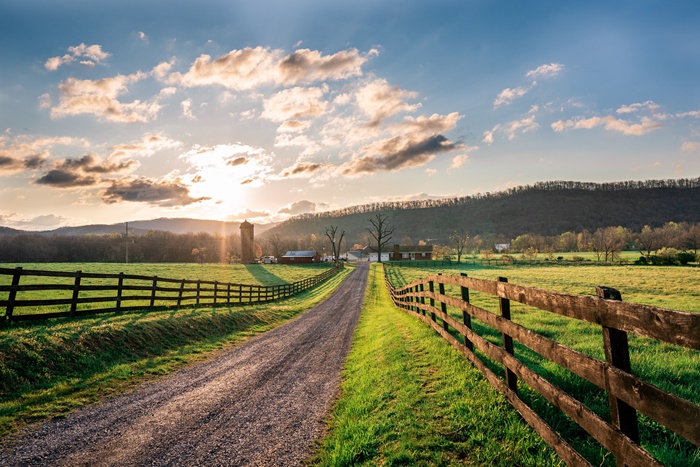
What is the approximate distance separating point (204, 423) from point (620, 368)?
6.09m

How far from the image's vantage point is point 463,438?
14.1 ft

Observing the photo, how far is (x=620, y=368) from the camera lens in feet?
8.78

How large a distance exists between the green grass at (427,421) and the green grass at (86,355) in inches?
220

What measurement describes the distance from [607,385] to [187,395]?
25.0 feet

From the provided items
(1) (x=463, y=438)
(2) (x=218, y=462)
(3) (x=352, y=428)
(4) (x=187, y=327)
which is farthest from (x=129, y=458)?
(4) (x=187, y=327)

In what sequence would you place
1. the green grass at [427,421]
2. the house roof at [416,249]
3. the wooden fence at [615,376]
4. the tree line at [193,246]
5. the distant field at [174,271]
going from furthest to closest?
the house roof at [416,249] < the tree line at [193,246] < the distant field at [174,271] < the green grass at [427,421] < the wooden fence at [615,376]

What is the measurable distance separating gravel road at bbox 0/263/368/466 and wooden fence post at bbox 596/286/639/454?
12.7 ft

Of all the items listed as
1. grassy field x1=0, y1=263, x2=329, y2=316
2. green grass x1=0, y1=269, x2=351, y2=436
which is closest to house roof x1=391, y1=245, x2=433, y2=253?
grassy field x1=0, y1=263, x2=329, y2=316

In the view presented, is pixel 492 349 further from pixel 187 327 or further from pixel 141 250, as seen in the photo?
pixel 141 250

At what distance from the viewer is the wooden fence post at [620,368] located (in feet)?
8.54

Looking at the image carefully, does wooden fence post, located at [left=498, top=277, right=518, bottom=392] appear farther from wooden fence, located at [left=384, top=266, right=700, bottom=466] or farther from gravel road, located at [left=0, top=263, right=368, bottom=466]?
gravel road, located at [left=0, top=263, right=368, bottom=466]

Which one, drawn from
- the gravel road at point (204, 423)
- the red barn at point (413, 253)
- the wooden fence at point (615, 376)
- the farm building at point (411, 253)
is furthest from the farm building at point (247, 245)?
the wooden fence at point (615, 376)

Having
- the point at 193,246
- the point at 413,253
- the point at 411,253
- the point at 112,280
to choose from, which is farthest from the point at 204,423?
the point at 193,246

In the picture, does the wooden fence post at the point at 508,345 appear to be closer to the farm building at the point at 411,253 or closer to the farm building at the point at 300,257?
the farm building at the point at 300,257
